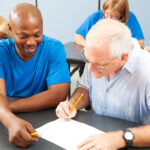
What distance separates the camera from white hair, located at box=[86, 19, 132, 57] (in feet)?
3.20

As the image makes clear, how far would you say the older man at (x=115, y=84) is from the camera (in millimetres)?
920

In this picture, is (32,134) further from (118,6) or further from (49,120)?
(118,6)

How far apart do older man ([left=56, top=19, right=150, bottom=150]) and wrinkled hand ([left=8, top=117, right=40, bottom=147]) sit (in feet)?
0.71

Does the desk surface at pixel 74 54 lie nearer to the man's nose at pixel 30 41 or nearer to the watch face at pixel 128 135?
the man's nose at pixel 30 41

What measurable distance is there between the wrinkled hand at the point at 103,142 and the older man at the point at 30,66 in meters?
0.38

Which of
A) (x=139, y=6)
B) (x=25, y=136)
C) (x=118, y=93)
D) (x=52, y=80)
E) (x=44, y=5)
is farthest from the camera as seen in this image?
(x=44, y=5)

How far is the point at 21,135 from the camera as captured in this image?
2.98ft

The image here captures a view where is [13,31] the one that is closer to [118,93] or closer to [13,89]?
[13,89]

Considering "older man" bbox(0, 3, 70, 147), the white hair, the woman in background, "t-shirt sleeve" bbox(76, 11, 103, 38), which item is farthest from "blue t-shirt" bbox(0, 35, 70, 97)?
"t-shirt sleeve" bbox(76, 11, 103, 38)

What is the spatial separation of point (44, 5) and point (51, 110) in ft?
10.3

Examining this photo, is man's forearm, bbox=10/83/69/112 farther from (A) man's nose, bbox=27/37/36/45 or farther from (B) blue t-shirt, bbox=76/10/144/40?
(B) blue t-shirt, bbox=76/10/144/40

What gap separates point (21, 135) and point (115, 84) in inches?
22.5

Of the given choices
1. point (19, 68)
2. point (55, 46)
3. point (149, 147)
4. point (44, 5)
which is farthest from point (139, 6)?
point (149, 147)

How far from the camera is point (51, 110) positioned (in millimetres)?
1208
